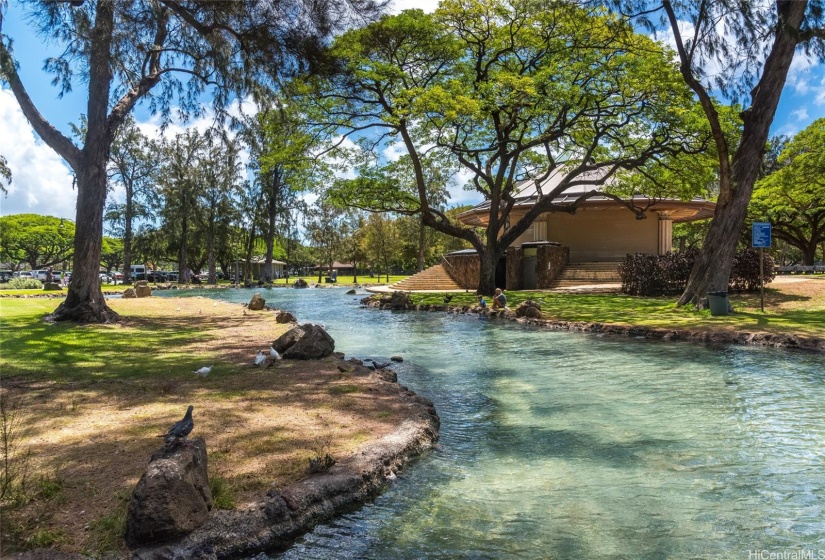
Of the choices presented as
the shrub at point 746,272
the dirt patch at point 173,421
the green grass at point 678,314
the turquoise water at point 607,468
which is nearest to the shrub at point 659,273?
the green grass at point 678,314

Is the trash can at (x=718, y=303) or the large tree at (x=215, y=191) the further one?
the large tree at (x=215, y=191)

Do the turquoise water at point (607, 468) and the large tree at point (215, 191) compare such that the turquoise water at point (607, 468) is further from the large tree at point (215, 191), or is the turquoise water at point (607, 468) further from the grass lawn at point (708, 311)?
the large tree at point (215, 191)

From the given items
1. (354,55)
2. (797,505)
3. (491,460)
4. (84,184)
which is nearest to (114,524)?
(491,460)

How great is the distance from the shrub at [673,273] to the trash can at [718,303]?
534 centimetres

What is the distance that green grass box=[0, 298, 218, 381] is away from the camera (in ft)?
24.6

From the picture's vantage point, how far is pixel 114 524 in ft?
10.1

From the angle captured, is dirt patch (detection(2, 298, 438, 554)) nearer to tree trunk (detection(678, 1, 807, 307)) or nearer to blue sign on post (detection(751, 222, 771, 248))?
blue sign on post (detection(751, 222, 771, 248))

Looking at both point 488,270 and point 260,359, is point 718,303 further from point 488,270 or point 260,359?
point 260,359

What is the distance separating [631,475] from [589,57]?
60.7ft

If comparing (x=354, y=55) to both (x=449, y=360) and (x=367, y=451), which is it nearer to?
(x=449, y=360)

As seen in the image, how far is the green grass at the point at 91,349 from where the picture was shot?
7.49 meters

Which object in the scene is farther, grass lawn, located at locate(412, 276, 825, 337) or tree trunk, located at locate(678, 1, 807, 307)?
tree trunk, located at locate(678, 1, 807, 307)

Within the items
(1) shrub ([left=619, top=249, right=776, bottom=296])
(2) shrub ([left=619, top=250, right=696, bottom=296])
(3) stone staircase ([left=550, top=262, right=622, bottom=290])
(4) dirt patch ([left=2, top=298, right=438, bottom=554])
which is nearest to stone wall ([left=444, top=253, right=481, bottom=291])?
(3) stone staircase ([left=550, top=262, right=622, bottom=290])

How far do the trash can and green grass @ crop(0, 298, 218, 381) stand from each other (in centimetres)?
1330
